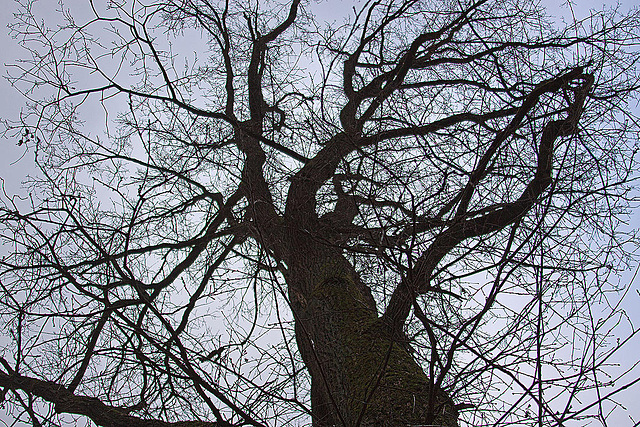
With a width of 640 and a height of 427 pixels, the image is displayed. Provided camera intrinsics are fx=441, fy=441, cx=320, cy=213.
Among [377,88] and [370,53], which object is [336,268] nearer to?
[377,88]

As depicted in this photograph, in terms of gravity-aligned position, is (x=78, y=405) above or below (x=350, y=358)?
below

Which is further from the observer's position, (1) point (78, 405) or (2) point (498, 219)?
(2) point (498, 219)

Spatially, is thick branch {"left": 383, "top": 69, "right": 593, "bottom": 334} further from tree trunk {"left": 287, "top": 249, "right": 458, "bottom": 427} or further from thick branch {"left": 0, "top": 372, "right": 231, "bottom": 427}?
thick branch {"left": 0, "top": 372, "right": 231, "bottom": 427}

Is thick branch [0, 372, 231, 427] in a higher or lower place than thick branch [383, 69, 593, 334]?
lower

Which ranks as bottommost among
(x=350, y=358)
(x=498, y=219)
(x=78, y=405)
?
(x=78, y=405)

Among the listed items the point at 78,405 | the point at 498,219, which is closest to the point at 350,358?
the point at 498,219

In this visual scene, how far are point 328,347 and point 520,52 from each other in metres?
2.21

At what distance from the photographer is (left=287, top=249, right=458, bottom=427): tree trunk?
1.69 m

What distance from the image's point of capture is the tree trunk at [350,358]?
66.6 inches

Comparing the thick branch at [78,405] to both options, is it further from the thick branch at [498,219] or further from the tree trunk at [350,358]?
the thick branch at [498,219]

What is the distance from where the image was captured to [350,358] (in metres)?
2.17

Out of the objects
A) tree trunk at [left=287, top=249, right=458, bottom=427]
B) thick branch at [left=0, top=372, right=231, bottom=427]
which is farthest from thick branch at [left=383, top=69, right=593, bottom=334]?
thick branch at [left=0, top=372, right=231, bottom=427]

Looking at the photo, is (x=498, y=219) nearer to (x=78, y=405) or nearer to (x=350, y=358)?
(x=350, y=358)

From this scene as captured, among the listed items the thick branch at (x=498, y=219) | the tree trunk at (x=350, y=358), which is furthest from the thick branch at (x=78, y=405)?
the thick branch at (x=498, y=219)
